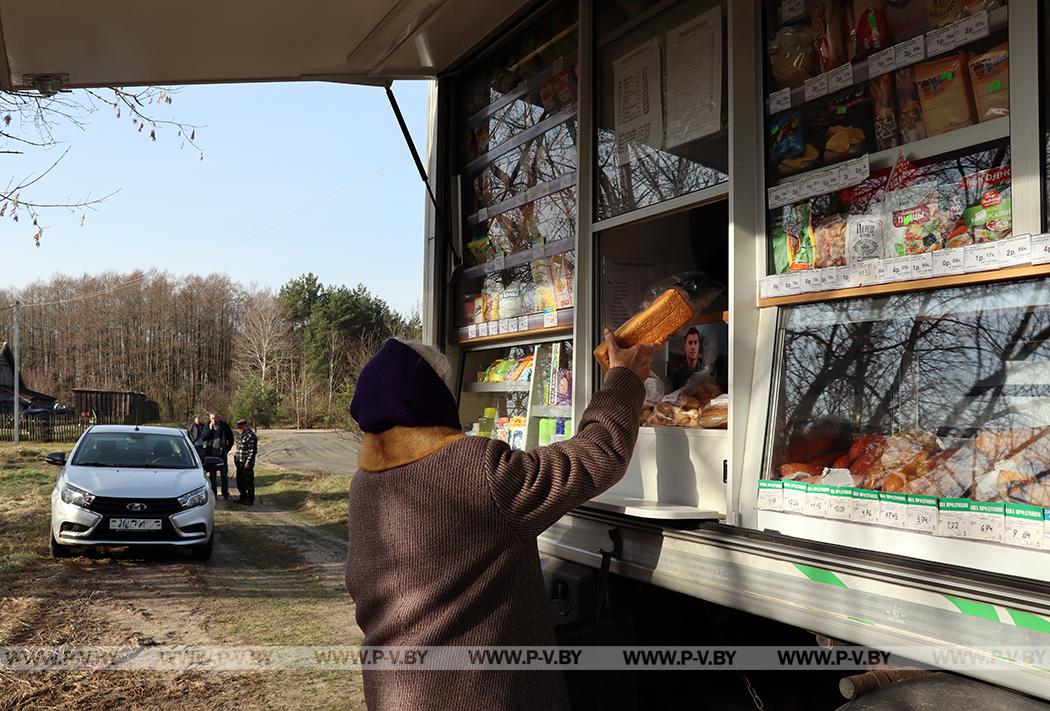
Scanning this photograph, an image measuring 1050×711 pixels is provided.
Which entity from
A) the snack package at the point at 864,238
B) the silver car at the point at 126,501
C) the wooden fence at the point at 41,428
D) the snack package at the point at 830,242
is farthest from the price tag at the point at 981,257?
the wooden fence at the point at 41,428

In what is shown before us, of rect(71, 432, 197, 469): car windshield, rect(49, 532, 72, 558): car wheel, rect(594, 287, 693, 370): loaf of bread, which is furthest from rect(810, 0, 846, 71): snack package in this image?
rect(49, 532, 72, 558): car wheel

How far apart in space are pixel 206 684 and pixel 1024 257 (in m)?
5.87

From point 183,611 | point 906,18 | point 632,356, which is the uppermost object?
point 906,18

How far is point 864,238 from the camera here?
2.39 m

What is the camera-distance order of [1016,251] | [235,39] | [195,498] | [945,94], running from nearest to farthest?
[1016,251] < [945,94] < [235,39] < [195,498]

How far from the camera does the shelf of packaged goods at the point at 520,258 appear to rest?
3.82m

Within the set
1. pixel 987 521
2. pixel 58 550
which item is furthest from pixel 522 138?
pixel 58 550

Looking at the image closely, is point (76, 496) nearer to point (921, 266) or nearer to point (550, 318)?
point (550, 318)

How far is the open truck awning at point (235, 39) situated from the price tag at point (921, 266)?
7.32 feet

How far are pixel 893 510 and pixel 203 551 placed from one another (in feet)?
32.6

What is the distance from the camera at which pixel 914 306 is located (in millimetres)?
2203

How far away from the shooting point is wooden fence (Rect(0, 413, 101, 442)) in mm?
35031

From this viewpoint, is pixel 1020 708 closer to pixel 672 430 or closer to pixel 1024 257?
pixel 1024 257

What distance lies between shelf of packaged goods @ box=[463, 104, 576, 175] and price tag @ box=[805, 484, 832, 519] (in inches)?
81.9
